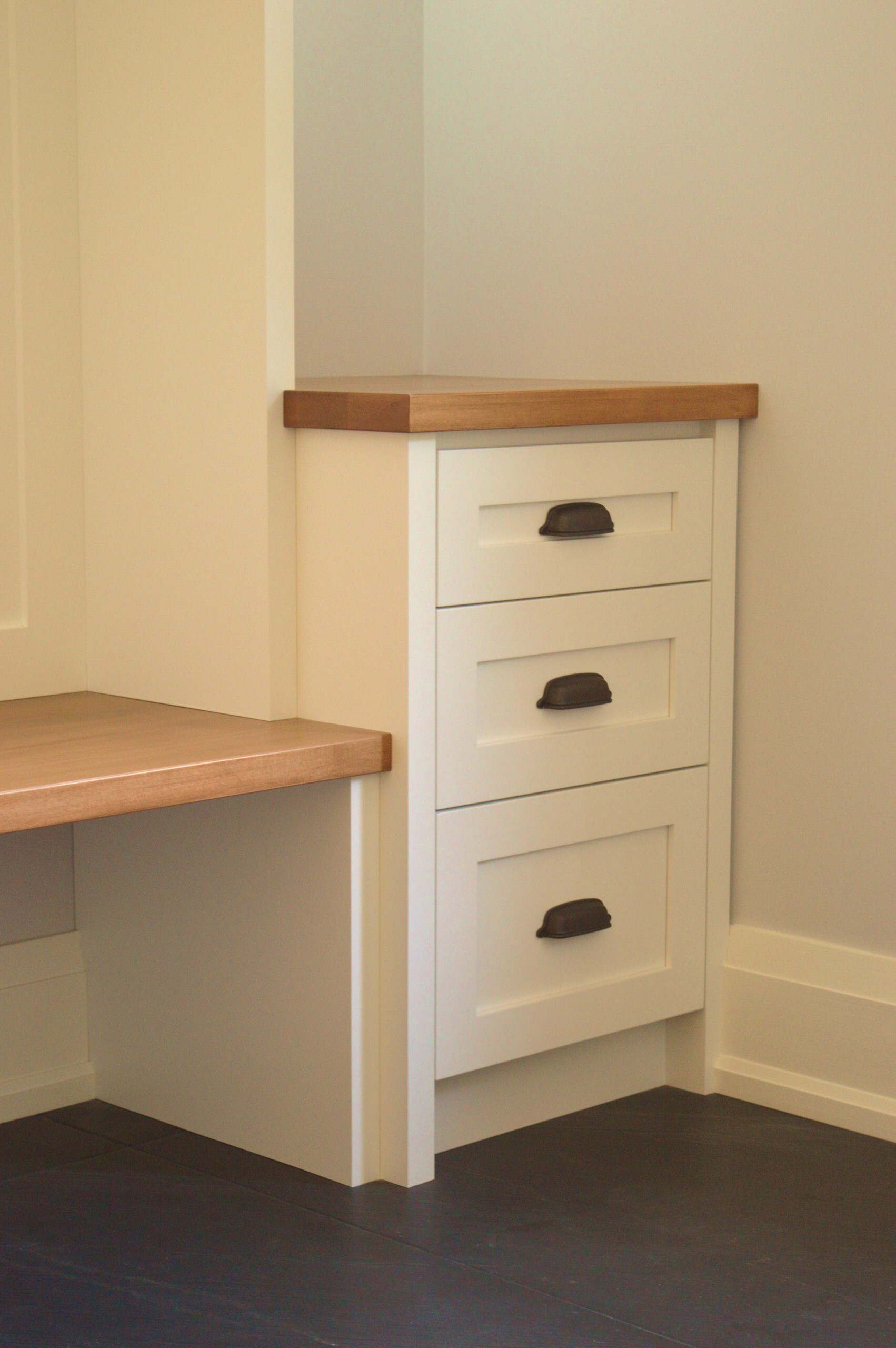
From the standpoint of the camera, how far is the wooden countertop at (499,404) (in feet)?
5.62

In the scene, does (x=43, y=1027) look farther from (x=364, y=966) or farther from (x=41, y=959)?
(x=364, y=966)

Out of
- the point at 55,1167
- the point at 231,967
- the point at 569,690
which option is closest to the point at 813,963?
the point at 569,690

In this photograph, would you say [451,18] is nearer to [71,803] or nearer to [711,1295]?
[71,803]

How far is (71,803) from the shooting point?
151 cm

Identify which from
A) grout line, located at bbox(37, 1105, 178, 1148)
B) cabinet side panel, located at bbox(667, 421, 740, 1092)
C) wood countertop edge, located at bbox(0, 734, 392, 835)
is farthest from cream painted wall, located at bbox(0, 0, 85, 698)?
cabinet side panel, located at bbox(667, 421, 740, 1092)

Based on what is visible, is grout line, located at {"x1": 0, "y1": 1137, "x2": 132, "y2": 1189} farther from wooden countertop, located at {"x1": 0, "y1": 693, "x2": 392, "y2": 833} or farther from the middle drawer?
the middle drawer

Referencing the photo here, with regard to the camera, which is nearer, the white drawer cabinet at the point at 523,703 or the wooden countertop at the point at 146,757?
the wooden countertop at the point at 146,757

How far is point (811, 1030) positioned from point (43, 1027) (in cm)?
94

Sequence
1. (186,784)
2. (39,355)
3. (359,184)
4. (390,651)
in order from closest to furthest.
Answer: (186,784) < (390,651) < (39,355) < (359,184)

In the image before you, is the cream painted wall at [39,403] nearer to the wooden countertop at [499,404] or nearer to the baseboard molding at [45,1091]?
the baseboard molding at [45,1091]

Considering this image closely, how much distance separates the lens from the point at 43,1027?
204 cm

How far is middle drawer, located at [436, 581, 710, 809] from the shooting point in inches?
70.9

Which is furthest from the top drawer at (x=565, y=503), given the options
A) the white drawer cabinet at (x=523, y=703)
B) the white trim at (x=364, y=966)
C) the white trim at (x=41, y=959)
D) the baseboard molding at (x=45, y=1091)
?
the baseboard molding at (x=45, y=1091)

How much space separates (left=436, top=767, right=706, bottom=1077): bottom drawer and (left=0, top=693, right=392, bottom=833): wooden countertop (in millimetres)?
167
